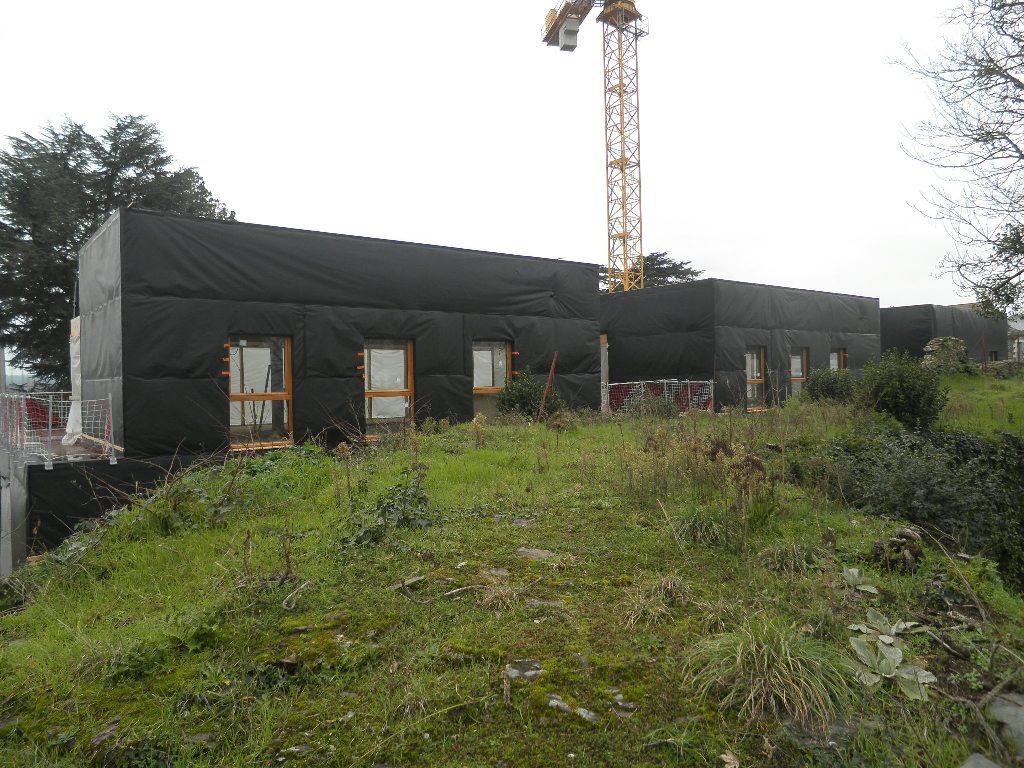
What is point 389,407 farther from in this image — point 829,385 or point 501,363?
point 829,385

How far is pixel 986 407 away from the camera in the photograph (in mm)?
12859

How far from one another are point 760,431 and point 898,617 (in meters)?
5.38

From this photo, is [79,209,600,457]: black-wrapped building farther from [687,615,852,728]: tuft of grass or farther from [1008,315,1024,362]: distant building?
[1008,315,1024,362]: distant building

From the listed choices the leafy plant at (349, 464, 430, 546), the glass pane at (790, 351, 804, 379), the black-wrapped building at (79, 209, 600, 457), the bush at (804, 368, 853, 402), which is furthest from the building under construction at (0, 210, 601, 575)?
the glass pane at (790, 351, 804, 379)

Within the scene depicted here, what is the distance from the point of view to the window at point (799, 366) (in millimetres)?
18969

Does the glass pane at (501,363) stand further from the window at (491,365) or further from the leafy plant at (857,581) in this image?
the leafy plant at (857,581)

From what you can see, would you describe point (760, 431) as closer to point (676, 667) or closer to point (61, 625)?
point (676, 667)

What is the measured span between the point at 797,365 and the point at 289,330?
15.3 meters

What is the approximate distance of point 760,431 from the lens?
8.36 meters

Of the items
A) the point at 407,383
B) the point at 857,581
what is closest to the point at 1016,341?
the point at 407,383

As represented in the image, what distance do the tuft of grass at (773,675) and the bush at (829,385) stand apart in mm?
14084

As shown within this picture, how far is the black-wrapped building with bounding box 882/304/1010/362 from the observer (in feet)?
84.6

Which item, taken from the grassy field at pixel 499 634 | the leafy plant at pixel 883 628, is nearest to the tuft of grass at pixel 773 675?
the grassy field at pixel 499 634

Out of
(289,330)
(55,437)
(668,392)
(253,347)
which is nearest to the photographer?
(289,330)
